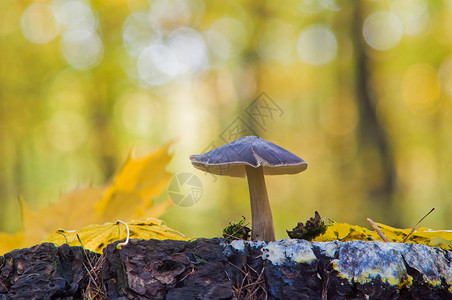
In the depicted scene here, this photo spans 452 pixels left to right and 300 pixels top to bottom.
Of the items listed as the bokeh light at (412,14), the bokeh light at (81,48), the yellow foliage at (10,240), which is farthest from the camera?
the bokeh light at (412,14)

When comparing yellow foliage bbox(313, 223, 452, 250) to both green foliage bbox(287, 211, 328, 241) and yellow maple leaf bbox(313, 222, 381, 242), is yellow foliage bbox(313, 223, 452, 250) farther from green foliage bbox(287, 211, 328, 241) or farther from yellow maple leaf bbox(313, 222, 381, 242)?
green foliage bbox(287, 211, 328, 241)

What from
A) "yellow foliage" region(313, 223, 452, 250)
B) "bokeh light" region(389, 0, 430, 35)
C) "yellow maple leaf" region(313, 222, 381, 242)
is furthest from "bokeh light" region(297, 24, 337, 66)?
"yellow maple leaf" region(313, 222, 381, 242)

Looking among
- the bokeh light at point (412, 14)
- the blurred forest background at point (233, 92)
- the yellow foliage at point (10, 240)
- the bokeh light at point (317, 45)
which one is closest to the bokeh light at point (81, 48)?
the blurred forest background at point (233, 92)

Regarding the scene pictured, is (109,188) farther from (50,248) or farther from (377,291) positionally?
(377,291)

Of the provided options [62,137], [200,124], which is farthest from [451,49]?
[62,137]

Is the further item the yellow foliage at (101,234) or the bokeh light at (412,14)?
the bokeh light at (412,14)

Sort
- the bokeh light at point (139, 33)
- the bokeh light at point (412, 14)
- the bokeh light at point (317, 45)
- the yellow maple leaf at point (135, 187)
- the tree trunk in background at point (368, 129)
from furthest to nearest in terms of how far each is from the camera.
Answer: the bokeh light at point (317, 45) → the bokeh light at point (412, 14) → the bokeh light at point (139, 33) → the tree trunk in background at point (368, 129) → the yellow maple leaf at point (135, 187)

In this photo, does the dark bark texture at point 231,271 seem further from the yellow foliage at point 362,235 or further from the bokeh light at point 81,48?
the bokeh light at point 81,48

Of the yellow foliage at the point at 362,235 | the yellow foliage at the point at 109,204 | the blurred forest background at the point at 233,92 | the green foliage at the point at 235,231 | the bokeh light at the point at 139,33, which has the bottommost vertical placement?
the yellow foliage at the point at 362,235
